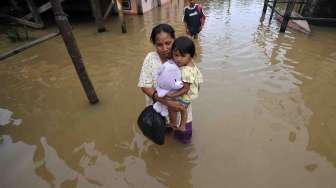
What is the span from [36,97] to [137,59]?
8.74ft

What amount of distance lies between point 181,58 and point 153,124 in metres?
0.74

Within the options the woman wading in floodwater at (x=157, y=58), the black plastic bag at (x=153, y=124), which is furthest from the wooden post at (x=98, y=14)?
the black plastic bag at (x=153, y=124)

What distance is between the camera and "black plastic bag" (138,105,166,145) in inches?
85.6

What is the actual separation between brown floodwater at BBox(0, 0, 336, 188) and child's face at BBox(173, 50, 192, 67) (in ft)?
4.31

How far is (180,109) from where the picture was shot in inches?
84.7

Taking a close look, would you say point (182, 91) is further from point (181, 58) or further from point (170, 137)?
point (170, 137)

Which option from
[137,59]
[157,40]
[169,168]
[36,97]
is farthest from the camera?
[137,59]

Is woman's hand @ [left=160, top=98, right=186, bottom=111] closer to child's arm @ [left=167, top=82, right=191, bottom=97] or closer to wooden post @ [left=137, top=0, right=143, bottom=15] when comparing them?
child's arm @ [left=167, top=82, right=191, bottom=97]

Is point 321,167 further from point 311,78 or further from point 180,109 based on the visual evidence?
point 311,78

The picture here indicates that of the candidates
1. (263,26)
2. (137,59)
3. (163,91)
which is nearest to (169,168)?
(163,91)

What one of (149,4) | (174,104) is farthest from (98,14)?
(174,104)

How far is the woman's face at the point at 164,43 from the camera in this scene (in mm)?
1952

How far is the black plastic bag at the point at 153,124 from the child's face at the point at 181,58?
0.60 metres

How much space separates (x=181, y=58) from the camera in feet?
6.33
